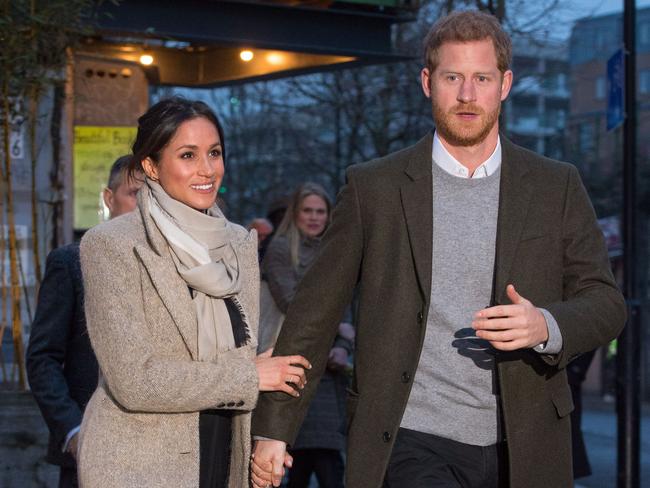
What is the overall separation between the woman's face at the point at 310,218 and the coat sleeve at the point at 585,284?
483 cm

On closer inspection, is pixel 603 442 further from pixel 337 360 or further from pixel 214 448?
pixel 214 448

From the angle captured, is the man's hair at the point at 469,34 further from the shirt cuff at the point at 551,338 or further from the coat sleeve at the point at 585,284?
the shirt cuff at the point at 551,338

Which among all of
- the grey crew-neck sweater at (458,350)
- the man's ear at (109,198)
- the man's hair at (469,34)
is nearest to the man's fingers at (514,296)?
the grey crew-neck sweater at (458,350)

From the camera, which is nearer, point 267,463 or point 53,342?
point 267,463

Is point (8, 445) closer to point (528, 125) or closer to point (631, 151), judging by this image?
point (631, 151)

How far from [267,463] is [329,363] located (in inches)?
172

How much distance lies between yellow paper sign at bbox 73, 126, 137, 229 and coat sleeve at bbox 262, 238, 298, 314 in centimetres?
261

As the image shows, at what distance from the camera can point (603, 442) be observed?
15.1 m

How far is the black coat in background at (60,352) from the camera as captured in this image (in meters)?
5.32

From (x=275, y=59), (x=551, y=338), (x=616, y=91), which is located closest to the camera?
(x=551, y=338)

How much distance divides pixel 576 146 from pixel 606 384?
4.62m

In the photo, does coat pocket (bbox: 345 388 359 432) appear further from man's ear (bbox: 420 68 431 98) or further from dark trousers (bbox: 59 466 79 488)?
dark trousers (bbox: 59 466 79 488)

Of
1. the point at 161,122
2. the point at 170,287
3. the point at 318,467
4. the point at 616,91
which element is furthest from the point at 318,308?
the point at 616,91

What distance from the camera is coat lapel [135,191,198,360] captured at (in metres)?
4.12
